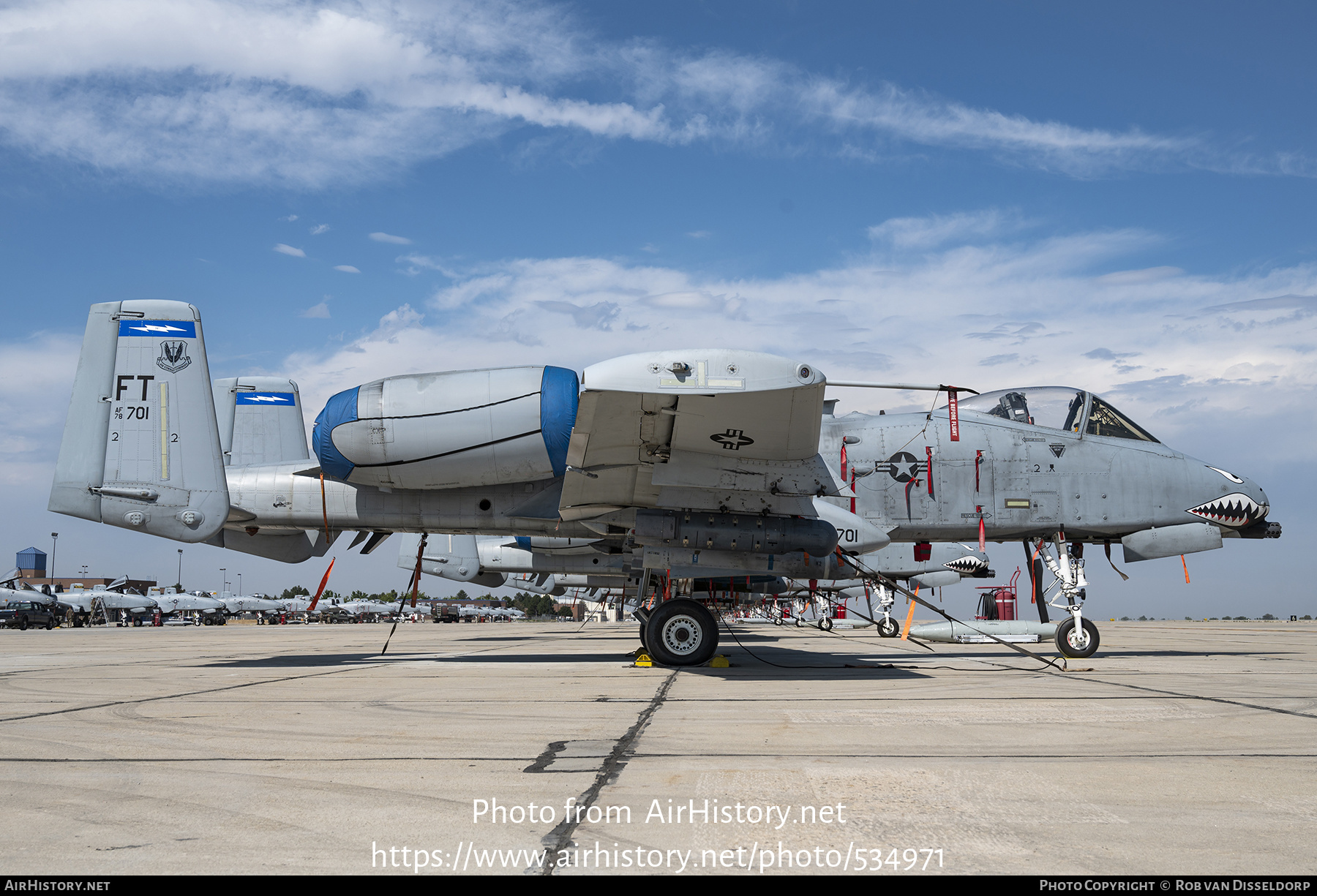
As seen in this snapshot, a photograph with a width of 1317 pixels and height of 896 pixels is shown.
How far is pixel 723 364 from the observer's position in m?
8.09

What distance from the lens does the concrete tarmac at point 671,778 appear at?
9.28ft

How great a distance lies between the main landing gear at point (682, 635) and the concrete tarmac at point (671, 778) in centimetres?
197

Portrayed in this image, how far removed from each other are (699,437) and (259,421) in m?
10.7

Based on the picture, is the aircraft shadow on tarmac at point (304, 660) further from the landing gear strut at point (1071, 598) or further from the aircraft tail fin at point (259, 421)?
the landing gear strut at point (1071, 598)

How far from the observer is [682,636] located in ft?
36.1

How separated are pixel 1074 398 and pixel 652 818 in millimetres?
11266

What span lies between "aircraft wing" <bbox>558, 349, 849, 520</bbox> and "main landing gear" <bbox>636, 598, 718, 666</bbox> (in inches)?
56.1

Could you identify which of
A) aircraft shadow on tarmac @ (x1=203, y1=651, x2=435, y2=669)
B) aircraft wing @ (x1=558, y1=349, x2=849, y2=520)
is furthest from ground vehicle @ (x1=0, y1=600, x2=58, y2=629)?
aircraft wing @ (x1=558, y1=349, x2=849, y2=520)

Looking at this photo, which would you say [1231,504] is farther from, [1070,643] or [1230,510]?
[1070,643]

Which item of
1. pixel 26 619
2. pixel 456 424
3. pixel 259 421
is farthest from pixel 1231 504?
pixel 26 619

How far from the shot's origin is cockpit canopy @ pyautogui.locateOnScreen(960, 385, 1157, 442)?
12.3 m

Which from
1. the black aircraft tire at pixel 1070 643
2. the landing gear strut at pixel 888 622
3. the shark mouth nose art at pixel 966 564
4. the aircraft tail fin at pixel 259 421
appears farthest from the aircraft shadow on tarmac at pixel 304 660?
the shark mouth nose art at pixel 966 564
